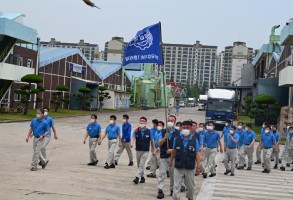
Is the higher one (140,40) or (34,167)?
(140,40)

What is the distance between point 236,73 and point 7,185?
144m

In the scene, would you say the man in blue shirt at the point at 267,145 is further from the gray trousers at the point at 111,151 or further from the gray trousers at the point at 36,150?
the gray trousers at the point at 36,150

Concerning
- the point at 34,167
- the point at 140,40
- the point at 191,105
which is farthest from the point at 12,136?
the point at 191,105

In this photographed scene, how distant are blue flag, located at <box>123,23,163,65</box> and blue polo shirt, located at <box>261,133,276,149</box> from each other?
7032mm

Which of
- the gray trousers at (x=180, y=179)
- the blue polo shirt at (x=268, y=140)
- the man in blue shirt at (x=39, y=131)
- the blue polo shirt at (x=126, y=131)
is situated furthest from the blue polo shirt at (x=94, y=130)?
the gray trousers at (x=180, y=179)

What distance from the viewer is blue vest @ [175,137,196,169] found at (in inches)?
394

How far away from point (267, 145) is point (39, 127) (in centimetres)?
863

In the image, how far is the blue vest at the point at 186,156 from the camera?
32.9 ft

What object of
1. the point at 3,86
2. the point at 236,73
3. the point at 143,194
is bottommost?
the point at 143,194

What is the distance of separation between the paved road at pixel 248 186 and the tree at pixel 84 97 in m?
45.0

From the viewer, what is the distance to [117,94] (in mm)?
76000

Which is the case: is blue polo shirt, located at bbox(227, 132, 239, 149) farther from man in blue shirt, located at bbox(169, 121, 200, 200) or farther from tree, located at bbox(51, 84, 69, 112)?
tree, located at bbox(51, 84, 69, 112)

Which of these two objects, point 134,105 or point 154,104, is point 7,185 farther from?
point 154,104

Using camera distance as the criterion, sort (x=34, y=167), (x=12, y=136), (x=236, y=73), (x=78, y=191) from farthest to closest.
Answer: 1. (x=236, y=73)
2. (x=12, y=136)
3. (x=34, y=167)
4. (x=78, y=191)
